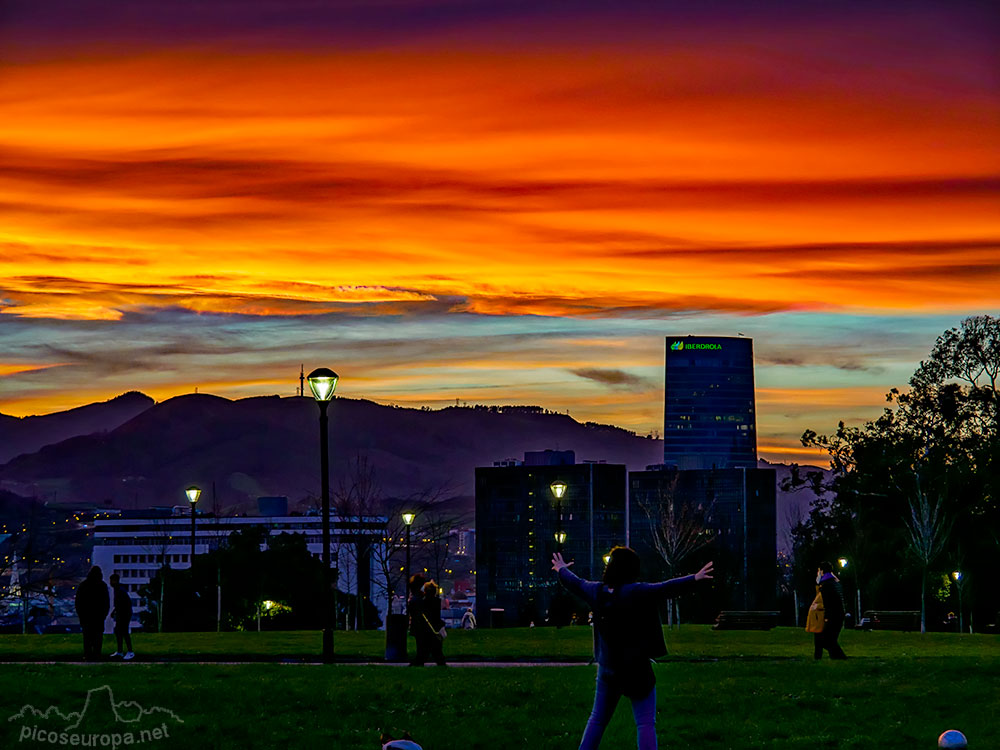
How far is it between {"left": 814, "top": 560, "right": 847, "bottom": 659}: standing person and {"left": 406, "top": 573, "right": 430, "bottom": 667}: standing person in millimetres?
7239

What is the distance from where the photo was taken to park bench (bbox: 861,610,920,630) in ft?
172

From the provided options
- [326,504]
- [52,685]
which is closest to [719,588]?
[326,504]

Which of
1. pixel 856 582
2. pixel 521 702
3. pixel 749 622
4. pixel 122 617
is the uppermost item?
pixel 122 617

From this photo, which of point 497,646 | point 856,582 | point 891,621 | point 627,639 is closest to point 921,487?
point 856,582

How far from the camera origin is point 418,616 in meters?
26.3

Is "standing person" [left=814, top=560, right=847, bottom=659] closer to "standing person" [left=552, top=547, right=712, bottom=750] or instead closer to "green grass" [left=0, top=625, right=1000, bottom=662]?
"green grass" [left=0, top=625, right=1000, bottom=662]

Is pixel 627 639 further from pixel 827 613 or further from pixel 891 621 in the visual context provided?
pixel 891 621

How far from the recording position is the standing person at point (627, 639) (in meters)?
14.1

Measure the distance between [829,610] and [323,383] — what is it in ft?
33.9

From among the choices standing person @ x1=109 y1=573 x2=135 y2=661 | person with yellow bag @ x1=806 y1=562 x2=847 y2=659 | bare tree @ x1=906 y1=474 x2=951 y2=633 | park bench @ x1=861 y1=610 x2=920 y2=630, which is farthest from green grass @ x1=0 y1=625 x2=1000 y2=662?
bare tree @ x1=906 y1=474 x2=951 y2=633

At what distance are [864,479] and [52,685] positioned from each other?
230ft

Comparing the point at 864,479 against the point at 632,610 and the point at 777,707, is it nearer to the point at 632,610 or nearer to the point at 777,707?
the point at 777,707

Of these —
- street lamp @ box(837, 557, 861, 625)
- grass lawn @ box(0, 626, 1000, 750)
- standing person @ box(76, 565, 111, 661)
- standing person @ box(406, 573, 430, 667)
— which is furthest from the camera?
street lamp @ box(837, 557, 861, 625)

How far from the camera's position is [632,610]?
14.1 metres
